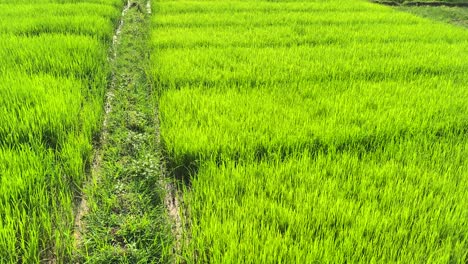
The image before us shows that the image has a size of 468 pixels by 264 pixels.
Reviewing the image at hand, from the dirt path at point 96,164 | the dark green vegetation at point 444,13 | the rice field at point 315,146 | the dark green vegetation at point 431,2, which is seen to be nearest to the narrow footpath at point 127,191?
the dirt path at point 96,164

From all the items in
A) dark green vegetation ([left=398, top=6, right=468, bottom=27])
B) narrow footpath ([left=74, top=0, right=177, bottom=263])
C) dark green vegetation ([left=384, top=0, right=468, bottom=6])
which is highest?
dark green vegetation ([left=384, top=0, right=468, bottom=6])

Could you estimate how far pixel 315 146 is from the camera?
2.38m

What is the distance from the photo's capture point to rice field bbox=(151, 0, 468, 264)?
157 cm

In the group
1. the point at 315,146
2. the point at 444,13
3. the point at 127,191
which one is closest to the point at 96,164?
the point at 127,191

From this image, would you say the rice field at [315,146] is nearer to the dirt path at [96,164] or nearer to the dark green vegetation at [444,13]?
the dirt path at [96,164]

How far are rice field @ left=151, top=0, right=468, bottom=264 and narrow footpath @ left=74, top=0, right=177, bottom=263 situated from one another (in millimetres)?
147

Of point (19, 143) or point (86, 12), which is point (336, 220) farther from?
point (86, 12)

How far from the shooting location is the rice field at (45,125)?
5.23 feet

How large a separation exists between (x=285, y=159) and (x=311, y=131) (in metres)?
0.43

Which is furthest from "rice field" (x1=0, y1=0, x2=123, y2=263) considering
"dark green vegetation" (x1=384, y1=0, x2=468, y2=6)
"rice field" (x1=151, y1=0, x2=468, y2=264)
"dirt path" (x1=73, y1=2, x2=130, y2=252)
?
"dark green vegetation" (x1=384, y1=0, x2=468, y2=6)

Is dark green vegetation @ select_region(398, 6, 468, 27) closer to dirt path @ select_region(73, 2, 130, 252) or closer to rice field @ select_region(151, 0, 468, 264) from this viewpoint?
rice field @ select_region(151, 0, 468, 264)

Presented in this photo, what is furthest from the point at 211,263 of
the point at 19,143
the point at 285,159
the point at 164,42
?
the point at 164,42

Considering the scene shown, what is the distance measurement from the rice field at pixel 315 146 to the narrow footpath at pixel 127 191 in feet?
0.48

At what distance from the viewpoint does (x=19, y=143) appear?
2.21 metres
